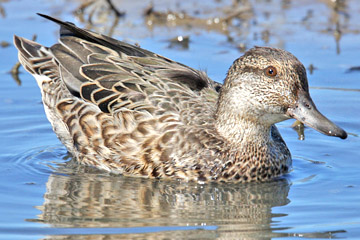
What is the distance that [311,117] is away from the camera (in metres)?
7.42

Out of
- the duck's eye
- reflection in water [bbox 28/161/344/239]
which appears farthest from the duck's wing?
the duck's eye

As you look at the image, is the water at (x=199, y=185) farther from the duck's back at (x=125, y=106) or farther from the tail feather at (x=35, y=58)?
the tail feather at (x=35, y=58)

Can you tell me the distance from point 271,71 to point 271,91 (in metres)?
0.19

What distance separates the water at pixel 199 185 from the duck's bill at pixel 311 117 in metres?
0.60

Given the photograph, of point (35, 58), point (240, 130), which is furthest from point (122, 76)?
point (35, 58)

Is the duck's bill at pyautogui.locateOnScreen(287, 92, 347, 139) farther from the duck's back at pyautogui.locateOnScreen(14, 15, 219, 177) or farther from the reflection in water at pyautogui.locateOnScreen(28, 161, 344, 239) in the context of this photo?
the duck's back at pyautogui.locateOnScreen(14, 15, 219, 177)

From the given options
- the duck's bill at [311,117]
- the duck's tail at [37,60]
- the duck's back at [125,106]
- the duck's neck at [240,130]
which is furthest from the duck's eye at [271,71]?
the duck's tail at [37,60]

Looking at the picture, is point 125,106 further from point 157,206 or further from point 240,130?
point 157,206

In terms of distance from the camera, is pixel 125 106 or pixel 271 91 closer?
pixel 271 91

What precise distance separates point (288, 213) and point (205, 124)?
4.89 ft

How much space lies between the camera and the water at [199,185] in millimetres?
6613

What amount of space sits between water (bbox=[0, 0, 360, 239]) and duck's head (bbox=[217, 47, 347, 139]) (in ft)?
2.31

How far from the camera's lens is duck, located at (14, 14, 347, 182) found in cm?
758

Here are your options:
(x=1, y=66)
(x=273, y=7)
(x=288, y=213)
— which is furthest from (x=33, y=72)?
(x=273, y=7)
